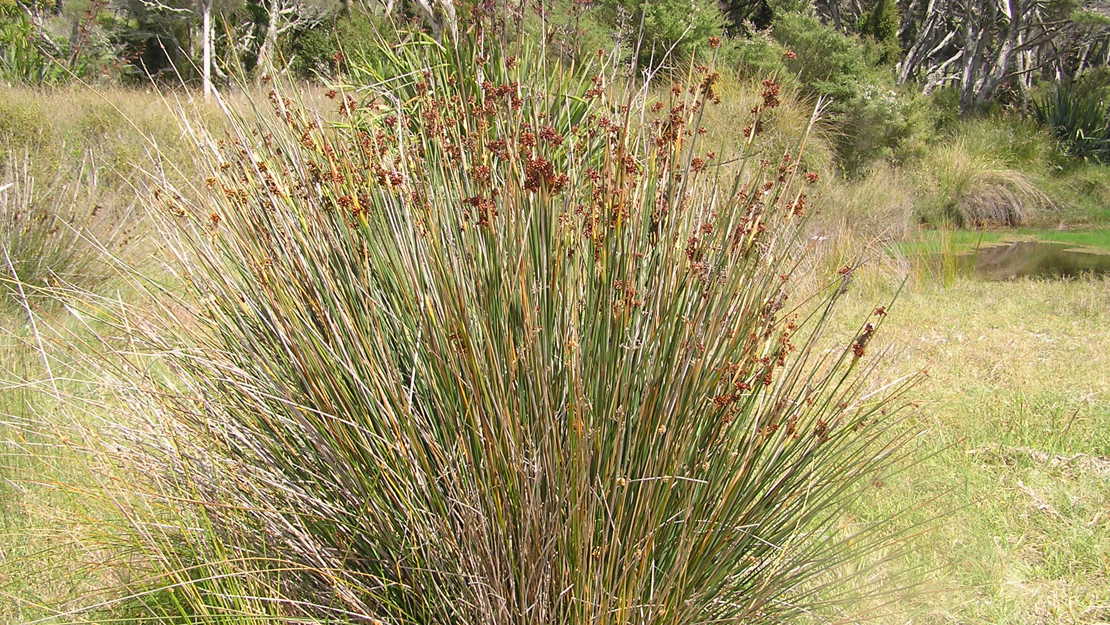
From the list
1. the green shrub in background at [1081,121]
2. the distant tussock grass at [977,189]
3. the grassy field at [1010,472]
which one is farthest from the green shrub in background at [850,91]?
the grassy field at [1010,472]

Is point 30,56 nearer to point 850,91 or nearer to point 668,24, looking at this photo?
point 668,24

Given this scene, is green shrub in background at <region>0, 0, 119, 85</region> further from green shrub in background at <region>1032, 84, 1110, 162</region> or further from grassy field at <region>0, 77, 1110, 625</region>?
green shrub in background at <region>1032, 84, 1110, 162</region>

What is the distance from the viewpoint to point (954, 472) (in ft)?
11.8

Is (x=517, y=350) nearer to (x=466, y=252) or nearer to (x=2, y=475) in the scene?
(x=466, y=252)

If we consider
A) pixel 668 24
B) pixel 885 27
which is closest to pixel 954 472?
pixel 668 24

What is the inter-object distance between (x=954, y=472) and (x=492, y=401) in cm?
274

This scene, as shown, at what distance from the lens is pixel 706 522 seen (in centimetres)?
174

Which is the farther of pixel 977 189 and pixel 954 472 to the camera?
pixel 977 189

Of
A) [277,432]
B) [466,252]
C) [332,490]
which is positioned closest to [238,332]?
[277,432]

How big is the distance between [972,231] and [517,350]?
42.3ft

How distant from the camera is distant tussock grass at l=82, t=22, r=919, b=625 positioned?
1.69 metres

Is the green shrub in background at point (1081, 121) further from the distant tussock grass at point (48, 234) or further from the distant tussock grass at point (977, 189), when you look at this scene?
the distant tussock grass at point (48, 234)

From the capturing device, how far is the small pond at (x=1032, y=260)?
9.59 meters

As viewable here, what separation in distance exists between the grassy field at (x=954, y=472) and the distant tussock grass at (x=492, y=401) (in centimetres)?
34
